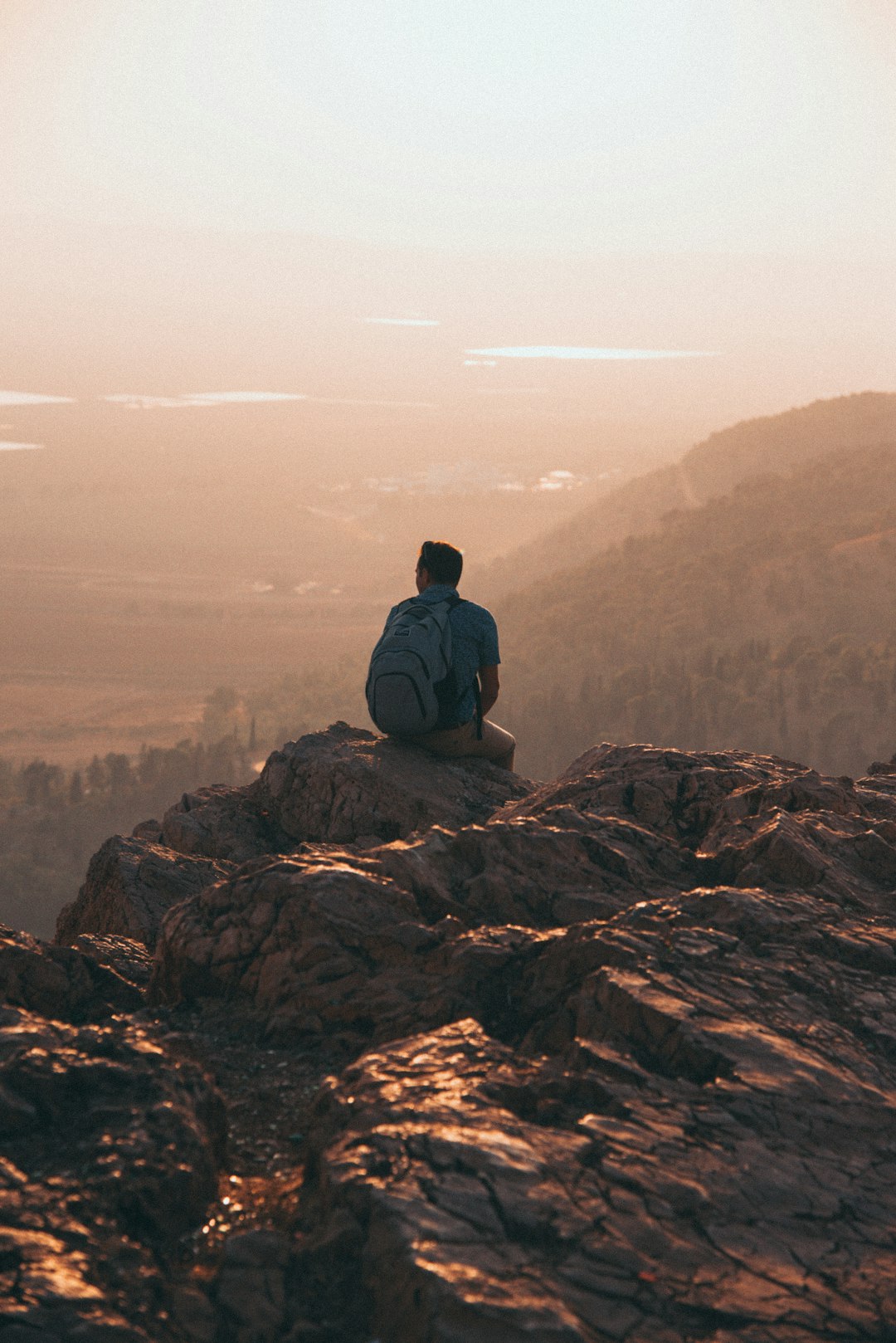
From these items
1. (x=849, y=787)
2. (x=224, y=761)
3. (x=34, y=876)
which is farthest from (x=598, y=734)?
(x=849, y=787)

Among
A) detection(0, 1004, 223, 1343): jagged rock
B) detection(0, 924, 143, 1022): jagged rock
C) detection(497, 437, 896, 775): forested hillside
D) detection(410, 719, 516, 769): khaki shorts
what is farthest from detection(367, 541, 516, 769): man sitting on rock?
detection(497, 437, 896, 775): forested hillside

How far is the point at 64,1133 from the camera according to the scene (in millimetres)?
5668

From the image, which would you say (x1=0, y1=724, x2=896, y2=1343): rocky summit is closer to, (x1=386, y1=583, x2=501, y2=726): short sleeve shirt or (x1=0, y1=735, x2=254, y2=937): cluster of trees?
(x1=386, y1=583, x2=501, y2=726): short sleeve shirt

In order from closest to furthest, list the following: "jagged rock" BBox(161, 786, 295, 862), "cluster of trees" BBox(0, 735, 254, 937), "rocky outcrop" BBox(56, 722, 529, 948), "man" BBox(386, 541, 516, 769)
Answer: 1. "rocky outcrop" BBox(56, 722, 529, 948)
2. "man" BBox(386, 541, 516, 769)
3. "jagged rock" BBox(161, 786, 295, 862)
4. "cluster of trees" BBox(0, 735, 254, 937)

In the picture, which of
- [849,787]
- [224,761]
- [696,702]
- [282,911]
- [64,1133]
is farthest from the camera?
[224,761]

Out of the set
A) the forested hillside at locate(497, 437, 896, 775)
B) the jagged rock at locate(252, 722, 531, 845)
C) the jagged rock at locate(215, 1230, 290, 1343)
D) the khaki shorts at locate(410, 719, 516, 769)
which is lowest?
the forested hillside at locate(497, 437, 896, 775)

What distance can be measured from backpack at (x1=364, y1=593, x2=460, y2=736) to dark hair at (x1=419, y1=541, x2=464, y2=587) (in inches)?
8.1

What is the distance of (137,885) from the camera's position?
35.3ft

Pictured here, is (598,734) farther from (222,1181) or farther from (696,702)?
(222,1181)

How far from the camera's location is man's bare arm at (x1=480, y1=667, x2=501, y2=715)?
1105 centimetres

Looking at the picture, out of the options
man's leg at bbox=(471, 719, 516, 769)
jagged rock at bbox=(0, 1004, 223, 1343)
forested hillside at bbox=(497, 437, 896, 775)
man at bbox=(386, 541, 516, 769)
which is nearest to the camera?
jagged rock at bbox=(0, 1004, 223, 1343)

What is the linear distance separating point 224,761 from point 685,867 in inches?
7262

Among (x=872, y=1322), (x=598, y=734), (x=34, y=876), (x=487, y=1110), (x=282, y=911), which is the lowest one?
(x=34, y=876)

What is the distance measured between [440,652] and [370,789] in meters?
1.37
